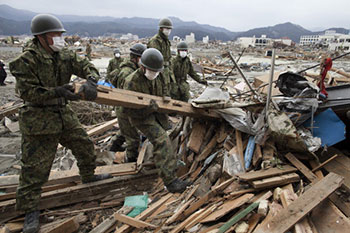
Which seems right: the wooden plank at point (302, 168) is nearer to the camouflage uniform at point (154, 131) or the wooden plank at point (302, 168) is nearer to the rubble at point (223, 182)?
the rubble at point (223, 182)

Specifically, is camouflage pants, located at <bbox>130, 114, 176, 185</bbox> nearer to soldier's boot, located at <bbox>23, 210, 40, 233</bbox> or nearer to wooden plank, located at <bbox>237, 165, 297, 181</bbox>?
wooden plank, located at <bbox>237, 165, 297, 181</bbox>

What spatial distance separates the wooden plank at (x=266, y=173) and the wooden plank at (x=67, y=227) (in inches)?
86.0

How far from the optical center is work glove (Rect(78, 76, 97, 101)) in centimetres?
240

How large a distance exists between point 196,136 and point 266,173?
144 cm

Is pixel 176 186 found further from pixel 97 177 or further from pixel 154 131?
pixel 97 177

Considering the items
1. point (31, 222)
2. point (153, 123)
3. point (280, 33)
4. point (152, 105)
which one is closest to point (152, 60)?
point (152, 105)

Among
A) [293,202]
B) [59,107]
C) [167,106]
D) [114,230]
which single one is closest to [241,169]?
[293,202]

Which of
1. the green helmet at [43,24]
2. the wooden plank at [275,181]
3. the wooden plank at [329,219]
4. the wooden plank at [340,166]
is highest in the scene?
the green helmet at [43,24]

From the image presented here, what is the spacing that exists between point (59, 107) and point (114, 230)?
1.75 m

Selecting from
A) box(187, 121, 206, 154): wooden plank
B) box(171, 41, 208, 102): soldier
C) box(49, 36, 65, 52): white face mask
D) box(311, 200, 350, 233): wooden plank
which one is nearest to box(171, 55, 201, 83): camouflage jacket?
box(171, 41, 208, 102): soldier

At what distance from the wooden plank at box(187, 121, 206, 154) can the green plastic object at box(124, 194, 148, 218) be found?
44.3 inches

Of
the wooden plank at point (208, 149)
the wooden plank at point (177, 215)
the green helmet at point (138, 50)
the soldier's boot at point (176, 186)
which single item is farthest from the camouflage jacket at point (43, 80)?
the wooden plank at point (208, 149)

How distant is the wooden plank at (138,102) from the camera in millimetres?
2658

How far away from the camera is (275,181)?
8.14ft
